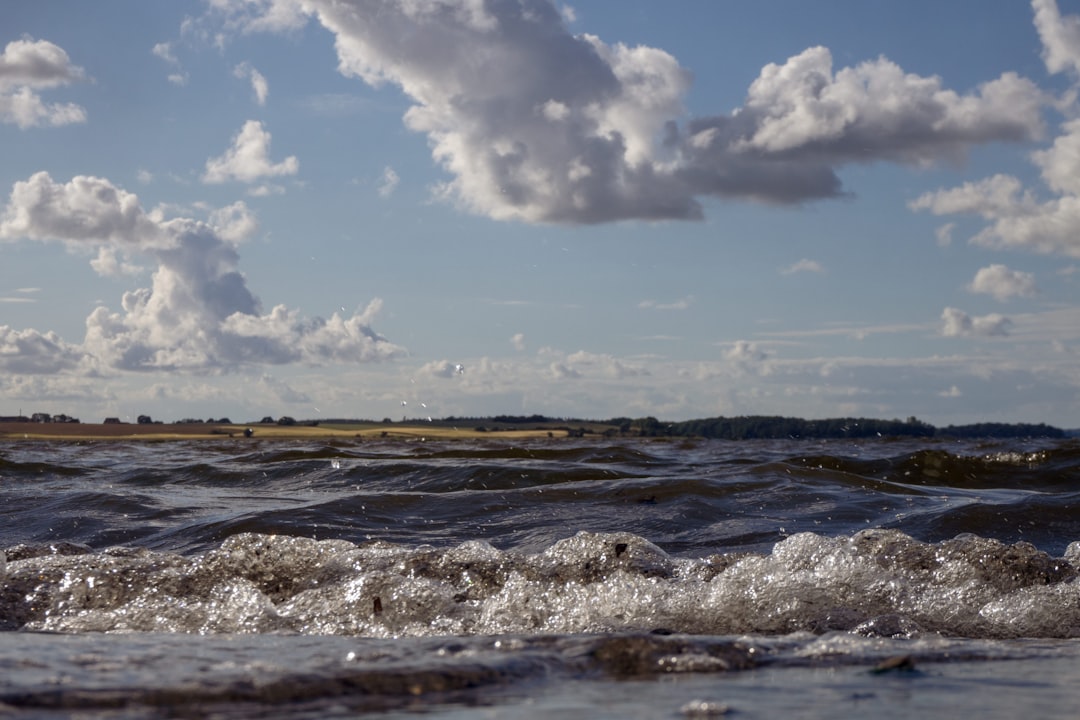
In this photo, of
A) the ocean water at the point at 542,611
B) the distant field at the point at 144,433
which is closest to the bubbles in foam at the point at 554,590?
the ocean water at the point at 542,611

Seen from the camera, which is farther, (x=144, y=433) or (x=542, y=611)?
(x=144, y=433)

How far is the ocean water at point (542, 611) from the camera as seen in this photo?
9.57 ft

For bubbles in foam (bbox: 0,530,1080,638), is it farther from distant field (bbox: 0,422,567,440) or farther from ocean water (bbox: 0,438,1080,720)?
distant field (bbox: 0,422,567,440)

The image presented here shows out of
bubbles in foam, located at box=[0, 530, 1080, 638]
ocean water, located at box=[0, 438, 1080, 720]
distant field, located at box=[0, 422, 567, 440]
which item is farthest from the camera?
distant field, located at box=[0, 422, 567, 440]

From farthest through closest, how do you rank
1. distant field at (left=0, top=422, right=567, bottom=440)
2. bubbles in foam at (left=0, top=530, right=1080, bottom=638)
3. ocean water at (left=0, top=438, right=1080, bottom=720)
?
distant field at (left=0, top=422, right=567, bottom=440), bubbles in foam at (left=0, top=530, right=1080, bottom=638), ocean water at (left=0, top=438, right=1080, bottom=720)

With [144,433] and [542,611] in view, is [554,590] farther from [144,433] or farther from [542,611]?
[144,433]

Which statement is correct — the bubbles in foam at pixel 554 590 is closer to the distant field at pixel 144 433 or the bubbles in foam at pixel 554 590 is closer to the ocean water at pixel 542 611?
the ocean water at pixel 542 611

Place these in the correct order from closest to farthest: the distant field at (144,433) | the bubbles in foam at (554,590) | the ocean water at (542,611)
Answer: the ocean water at (542,611) < the bubbles in foam at (554,590) < the distant field at (144,433)

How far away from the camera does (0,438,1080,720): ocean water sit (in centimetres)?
292

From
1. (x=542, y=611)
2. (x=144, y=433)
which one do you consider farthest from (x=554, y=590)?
(x=144, y=433)

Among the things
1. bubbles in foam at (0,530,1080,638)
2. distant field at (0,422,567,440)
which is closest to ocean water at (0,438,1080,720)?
bubbles in foam at (0,530,1080,638)

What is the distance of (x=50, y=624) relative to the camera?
479cm

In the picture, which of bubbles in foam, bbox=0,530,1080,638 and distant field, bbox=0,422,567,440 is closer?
bubbles in foam, bbox=0,530,1080,638

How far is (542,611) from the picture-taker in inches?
191
